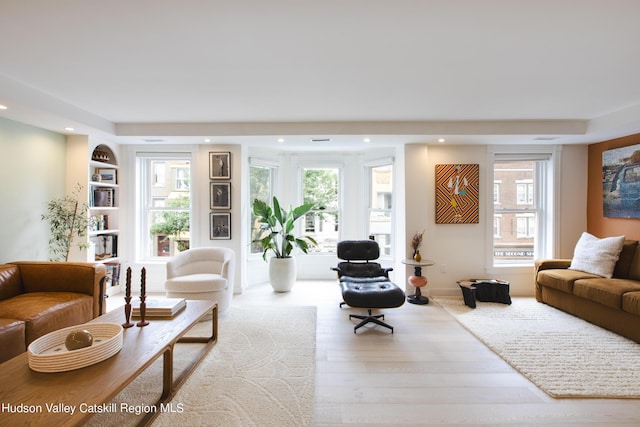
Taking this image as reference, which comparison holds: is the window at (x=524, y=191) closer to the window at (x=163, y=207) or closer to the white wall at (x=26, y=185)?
the window at (x=163, y=207)

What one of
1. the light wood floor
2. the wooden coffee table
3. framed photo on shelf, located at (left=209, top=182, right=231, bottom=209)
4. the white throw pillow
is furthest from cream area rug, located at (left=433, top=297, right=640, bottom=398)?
framed photo on shelf, located at (left=209, top=182, right=231, bottom=209)

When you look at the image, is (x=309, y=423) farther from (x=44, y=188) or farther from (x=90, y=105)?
(x=44, y=188)

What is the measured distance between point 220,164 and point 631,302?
5.13 meters

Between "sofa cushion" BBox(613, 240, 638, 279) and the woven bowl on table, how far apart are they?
5175 mm

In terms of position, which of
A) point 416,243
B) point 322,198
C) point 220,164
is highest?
point 220,164

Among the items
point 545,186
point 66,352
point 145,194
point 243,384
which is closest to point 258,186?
point 145,194

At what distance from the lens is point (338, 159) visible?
19.0ft

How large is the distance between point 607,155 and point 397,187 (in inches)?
113

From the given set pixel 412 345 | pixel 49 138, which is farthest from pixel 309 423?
pixel 49 138

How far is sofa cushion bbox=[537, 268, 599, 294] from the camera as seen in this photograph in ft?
12.7

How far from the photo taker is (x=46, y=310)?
2639mm

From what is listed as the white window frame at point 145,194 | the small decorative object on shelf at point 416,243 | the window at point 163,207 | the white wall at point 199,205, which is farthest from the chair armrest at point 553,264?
the window at point 163,207

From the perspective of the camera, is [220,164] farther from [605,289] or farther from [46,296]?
[605,289]

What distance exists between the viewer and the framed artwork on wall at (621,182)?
13.5 ft
